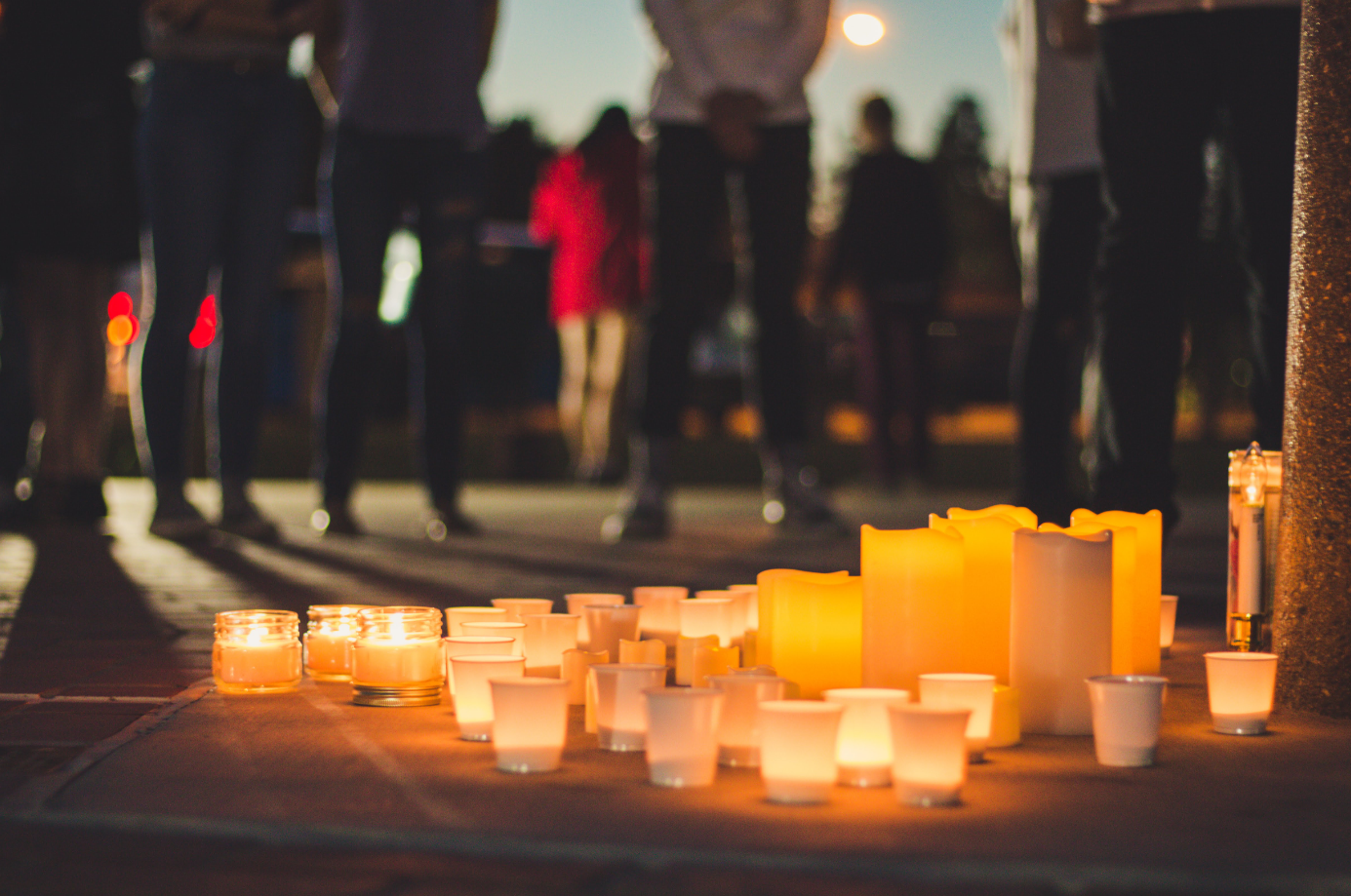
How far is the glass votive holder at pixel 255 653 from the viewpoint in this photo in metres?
2.01

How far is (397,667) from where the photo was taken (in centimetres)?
196

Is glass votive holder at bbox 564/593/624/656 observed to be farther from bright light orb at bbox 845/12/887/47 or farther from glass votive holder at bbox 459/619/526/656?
bright light orb at bbox 845/12/887/47

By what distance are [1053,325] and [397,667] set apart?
2348 millimetres

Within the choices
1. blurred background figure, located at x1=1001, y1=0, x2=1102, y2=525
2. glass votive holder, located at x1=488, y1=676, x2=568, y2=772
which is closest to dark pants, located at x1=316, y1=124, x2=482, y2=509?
blurred background figure, located at x1=1001, y1=0, x2=1102, y2=525

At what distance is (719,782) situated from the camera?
1.52 metres

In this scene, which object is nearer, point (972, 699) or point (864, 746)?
point (864, 746)

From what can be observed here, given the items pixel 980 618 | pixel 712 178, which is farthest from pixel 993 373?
pixel 980 618

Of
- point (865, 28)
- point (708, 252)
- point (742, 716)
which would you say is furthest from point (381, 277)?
point (865, 28)

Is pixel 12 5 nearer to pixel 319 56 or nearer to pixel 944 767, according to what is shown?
pixel 319 56

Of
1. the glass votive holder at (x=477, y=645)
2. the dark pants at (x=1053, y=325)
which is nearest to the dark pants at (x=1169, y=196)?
the dark pants at (x=1053, y=325)

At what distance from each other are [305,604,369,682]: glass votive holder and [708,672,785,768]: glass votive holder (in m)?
0.71

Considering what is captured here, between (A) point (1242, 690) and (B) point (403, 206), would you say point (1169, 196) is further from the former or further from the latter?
(B) point (403, 206)

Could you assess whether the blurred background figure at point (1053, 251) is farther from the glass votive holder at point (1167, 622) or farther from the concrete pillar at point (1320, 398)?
the concrete pillar at point (1320, 398)

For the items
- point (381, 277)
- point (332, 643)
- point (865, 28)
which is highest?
point (865, 28)
